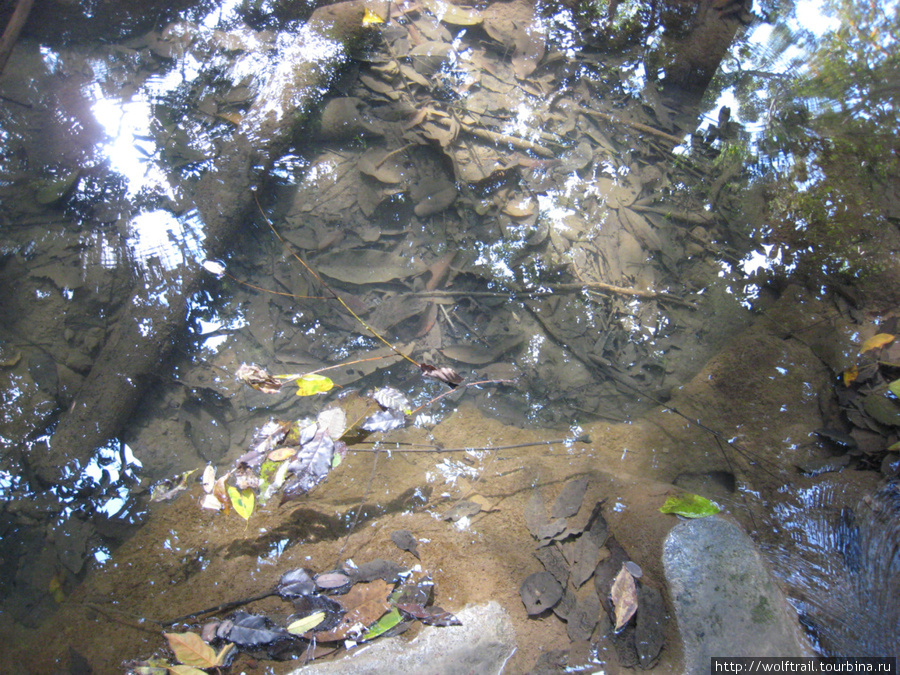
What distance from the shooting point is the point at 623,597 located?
1543mm

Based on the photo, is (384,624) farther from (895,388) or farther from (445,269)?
(895,388)

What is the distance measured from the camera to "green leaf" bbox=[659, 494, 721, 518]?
1718 mm

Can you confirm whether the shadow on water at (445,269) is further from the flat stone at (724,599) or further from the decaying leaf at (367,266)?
the flat stone at (724,599)

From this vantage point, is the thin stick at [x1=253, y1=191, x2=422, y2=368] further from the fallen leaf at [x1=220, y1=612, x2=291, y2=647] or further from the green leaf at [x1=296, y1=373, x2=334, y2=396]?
the fallen leaf at [x1=220, y1=612, x2=291, y2=647]

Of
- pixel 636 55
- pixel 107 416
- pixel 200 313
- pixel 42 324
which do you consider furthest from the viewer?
pixel 636 55

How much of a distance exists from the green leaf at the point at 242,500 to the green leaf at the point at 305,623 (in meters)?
0.45

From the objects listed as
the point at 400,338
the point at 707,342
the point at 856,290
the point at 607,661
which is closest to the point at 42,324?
the point at 400,338

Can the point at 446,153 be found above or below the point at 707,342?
above

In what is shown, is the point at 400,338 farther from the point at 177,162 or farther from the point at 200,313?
the point at 177,162

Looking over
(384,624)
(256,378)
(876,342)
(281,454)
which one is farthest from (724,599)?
(256,378)

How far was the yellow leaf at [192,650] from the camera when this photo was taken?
59.2 inches

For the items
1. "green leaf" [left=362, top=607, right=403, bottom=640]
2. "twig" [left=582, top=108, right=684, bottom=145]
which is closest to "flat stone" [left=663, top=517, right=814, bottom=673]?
"green leaf" [left=362, top=607, right=403, bottom=640]

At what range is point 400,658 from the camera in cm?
148

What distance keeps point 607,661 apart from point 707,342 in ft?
6.42
